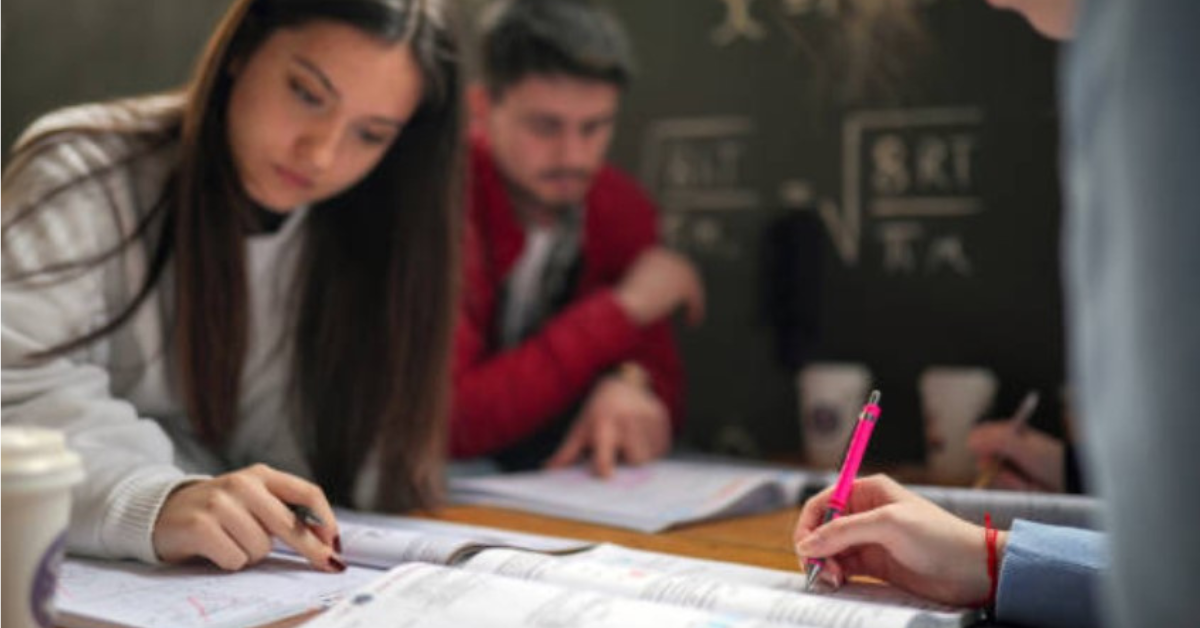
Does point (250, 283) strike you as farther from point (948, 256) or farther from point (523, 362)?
point (948, 256)

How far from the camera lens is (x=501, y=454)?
1404mm

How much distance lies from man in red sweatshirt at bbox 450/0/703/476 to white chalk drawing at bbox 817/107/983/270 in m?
0.22

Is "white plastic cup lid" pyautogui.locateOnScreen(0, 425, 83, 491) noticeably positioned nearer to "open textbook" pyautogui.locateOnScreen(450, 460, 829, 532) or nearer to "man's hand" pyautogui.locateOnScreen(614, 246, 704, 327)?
"open textbook" pyautogui.locateOnScreen(450, 460, 829, 532)

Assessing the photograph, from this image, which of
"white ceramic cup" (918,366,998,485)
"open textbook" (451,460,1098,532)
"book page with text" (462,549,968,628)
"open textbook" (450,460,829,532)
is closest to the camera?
"book page with text" (462,549,968,628)

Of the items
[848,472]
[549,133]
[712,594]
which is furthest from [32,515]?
[549,133]

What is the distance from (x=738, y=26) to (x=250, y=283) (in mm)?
796

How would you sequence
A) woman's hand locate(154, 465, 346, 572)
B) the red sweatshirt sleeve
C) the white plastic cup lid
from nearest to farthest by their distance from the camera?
the white plastic cup lid, woman's hand locate(154, 465, 346, 572), the red sweatshirt sleeve

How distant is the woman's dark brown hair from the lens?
37.7 inches

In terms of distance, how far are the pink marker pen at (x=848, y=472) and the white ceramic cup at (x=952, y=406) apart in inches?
16.5

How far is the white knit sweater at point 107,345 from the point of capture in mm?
811

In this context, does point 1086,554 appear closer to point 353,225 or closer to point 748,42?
point 353,225

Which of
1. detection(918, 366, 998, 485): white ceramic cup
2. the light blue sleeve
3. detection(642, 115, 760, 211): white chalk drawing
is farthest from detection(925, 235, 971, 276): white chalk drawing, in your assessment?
the light blue sleeve

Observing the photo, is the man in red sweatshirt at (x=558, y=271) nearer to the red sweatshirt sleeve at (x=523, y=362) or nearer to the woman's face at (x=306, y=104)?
the red sweatshirt sleeve at (x=523, y=362)

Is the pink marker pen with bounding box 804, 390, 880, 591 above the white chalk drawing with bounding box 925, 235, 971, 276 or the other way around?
the other way around
